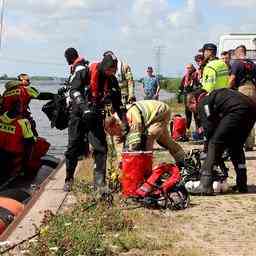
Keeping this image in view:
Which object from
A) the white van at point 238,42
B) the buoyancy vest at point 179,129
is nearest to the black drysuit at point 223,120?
the buoyancy vest at point 179,129

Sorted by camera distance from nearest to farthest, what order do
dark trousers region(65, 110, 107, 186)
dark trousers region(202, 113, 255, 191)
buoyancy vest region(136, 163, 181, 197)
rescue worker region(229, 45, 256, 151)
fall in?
1. buoyancy vest region(136, 163, 181, 197)
2. dark trousers region(65, 110, 107, 186)
3. dark trousers region(202, 113, 255, 191)
4. rescue worker region(229, 45, 256, 151)

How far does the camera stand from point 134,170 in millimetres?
7867

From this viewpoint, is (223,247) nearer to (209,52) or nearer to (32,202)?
(32,202)

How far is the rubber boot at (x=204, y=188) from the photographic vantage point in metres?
8.23

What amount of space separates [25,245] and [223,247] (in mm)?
1728

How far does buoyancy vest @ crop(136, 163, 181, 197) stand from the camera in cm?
748

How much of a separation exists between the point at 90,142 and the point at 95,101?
56 cm

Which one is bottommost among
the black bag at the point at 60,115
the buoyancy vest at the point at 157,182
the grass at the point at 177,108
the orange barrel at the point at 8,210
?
the grass at the point at 177,108

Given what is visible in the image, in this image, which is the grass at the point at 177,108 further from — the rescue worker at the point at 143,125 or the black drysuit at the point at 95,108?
the black drysuit at the point at 95,108

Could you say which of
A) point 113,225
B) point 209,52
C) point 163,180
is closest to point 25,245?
point 113,225

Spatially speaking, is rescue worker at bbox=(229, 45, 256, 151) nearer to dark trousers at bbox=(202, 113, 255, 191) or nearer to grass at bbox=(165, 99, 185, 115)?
dark trousers at bbox=(202, 113, 255, 191)

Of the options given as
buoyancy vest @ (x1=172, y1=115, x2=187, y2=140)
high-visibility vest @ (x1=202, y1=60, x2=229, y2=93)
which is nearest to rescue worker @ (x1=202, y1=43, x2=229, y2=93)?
high-visibility vest @ (x1=202, y1=60, x2=229, y2=93)

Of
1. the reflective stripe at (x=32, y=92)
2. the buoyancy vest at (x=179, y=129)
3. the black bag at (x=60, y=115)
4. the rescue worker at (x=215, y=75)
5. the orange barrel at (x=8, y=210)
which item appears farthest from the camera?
the buoyancy vest at (x=179, y=129)

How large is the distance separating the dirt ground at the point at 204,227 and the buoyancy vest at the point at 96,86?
1.62 metres
